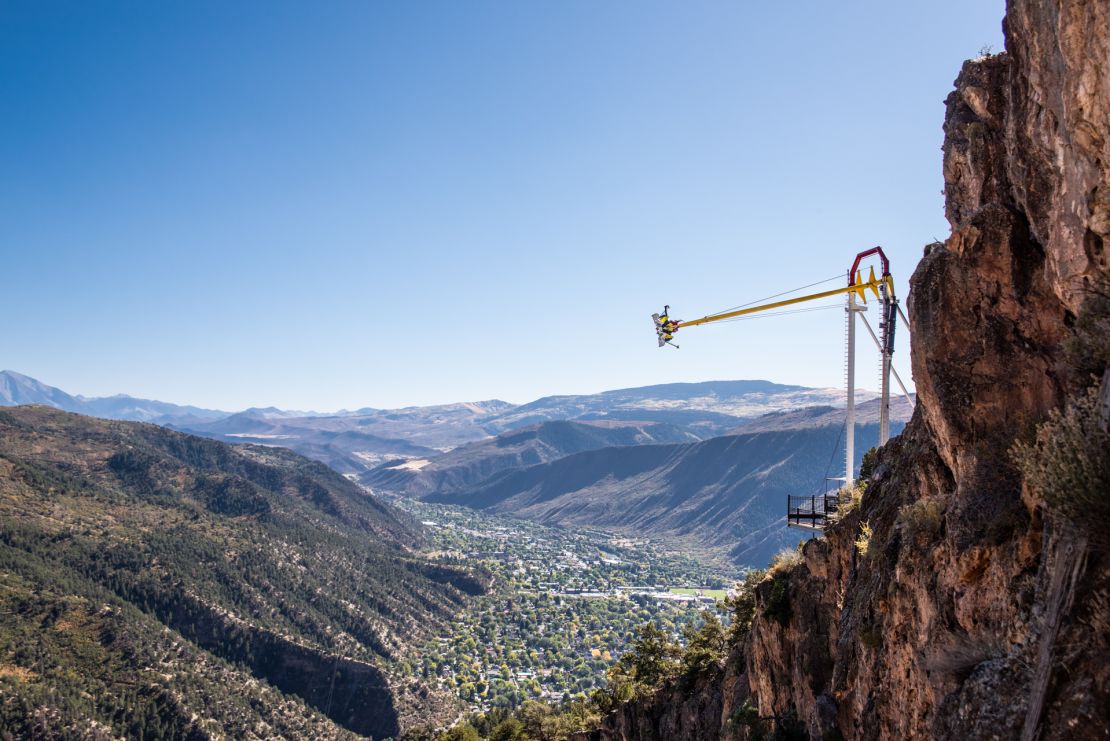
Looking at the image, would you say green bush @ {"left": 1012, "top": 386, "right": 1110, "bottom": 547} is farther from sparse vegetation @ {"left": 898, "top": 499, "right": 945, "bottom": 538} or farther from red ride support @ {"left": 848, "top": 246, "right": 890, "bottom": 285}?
red ride support @ {"left": 848, "top": 246, "right": 890, "bottom": 285}

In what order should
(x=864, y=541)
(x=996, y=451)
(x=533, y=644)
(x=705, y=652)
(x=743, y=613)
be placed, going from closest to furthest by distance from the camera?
(x=996, y=451) < (x=864, y=541) < (x=743, y=613) < (x=705, y=652) < (x=533, y=644)

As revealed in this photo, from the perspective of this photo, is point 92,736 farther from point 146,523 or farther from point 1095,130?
point 1095,130

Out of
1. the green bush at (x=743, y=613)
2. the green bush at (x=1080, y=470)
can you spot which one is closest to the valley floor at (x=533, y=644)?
the green bush at (x=743, y=613)

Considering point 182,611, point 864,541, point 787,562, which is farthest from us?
point 182,611

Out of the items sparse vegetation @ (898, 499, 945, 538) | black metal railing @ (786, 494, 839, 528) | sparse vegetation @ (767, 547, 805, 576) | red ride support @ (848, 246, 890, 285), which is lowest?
sparse vegetation @ (767, 547, 805, 576)

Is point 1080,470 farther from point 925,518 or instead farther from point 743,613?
point 743,613

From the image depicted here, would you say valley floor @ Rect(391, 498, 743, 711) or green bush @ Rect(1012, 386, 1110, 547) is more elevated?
green bush @ Rect(1012, 386, 1110, 547)

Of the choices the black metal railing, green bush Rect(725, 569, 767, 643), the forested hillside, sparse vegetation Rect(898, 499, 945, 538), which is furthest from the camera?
the forested hillside

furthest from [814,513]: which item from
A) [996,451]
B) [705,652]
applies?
[705,652]

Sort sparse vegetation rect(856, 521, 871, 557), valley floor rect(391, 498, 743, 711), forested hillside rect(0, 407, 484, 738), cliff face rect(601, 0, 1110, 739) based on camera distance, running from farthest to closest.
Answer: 1. valley floor rect(391, 498, 743, 711)
2. forested hillside rect(0, 407, 484, 738)
3. sparse vegetation rect(856, 521, 871, 557)
4. cliff face rect(601, 0, 1110, 739)

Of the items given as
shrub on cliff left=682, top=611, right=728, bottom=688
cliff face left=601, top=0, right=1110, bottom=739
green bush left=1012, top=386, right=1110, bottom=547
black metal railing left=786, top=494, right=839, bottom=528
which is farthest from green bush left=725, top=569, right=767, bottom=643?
green bush left=1012, top=386, right=1110, bottom=547
